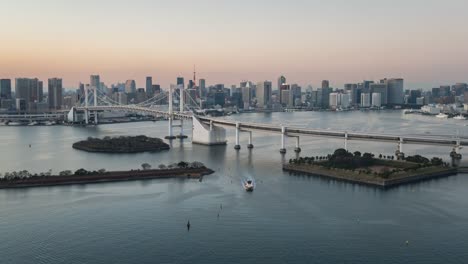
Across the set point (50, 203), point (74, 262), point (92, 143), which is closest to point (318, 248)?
point (74, 262)

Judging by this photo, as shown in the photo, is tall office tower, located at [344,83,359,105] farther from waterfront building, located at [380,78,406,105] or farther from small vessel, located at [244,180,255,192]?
small vessel, located at [244,180,255,192]

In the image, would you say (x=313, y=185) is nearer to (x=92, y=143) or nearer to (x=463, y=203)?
(x=463, y=203)

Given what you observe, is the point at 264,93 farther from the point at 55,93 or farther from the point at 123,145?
the point at 123,145

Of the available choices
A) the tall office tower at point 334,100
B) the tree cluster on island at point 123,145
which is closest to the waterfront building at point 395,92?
the tall office tower at point 334,100

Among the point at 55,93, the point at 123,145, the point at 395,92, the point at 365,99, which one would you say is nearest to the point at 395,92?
the point at 395,92

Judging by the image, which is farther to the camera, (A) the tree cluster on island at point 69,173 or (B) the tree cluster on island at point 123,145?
(B) the tree cluster on island at point 123,145

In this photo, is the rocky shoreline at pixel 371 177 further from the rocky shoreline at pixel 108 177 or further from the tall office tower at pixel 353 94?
the tall office tower at pixel 353 94
